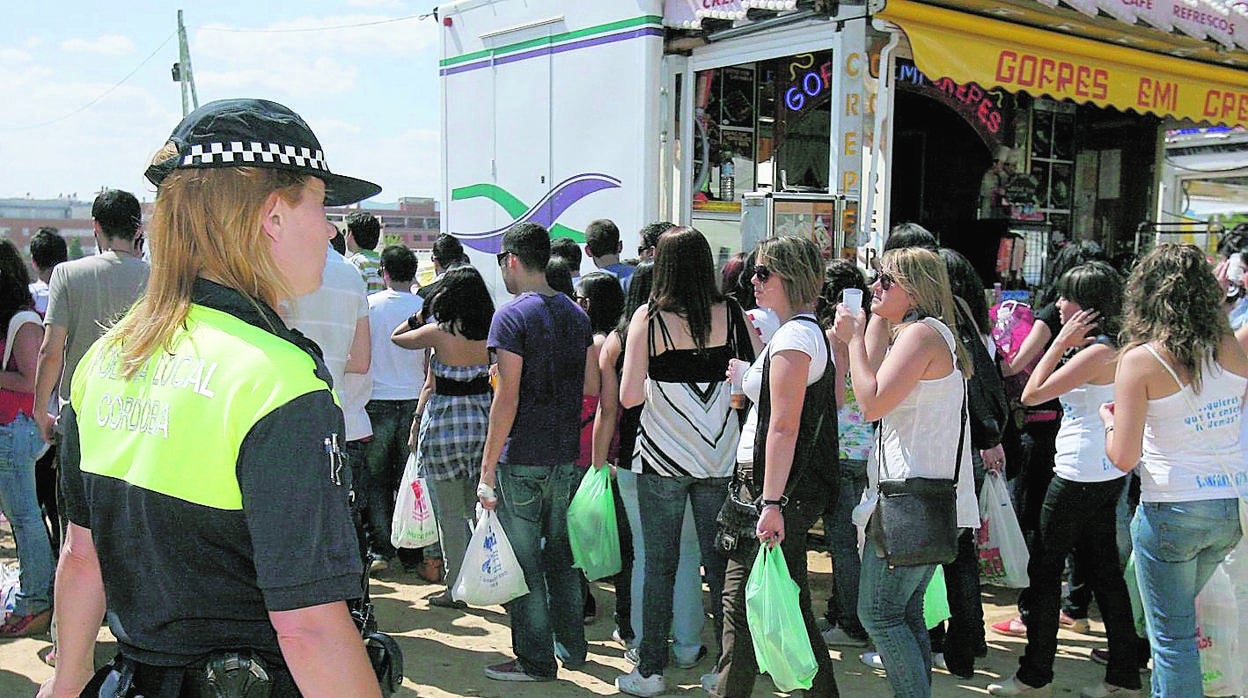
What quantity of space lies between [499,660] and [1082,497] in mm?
2458

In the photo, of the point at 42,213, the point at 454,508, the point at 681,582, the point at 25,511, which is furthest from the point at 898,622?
the point at 42,213

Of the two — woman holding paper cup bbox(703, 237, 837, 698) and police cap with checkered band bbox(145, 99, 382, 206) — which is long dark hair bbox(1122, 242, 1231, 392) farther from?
police cap with checkered band bbox(145, 99, 382, 206)

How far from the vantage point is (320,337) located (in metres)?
3.65

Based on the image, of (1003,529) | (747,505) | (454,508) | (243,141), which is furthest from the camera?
(454,508)

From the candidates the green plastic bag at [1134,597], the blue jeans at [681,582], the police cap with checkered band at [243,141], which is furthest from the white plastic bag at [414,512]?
the police cap with checkered band at [243,141]

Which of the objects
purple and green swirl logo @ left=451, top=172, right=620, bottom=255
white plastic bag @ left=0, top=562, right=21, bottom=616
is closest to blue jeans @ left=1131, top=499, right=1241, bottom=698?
purple and green swirl logo @ left=451, top=172, right=620, bottom=255

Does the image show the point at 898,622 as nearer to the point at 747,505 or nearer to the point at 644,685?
the point at 747,505

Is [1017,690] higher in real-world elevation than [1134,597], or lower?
lower

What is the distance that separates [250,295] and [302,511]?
34 centimetres

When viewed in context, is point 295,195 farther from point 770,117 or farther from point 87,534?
point 770,117

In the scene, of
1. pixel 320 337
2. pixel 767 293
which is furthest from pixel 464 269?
pixel 767 293

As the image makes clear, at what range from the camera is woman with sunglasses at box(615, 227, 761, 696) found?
363 cm

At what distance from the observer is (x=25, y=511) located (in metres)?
4.41

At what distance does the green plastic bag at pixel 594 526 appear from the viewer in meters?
4.05
